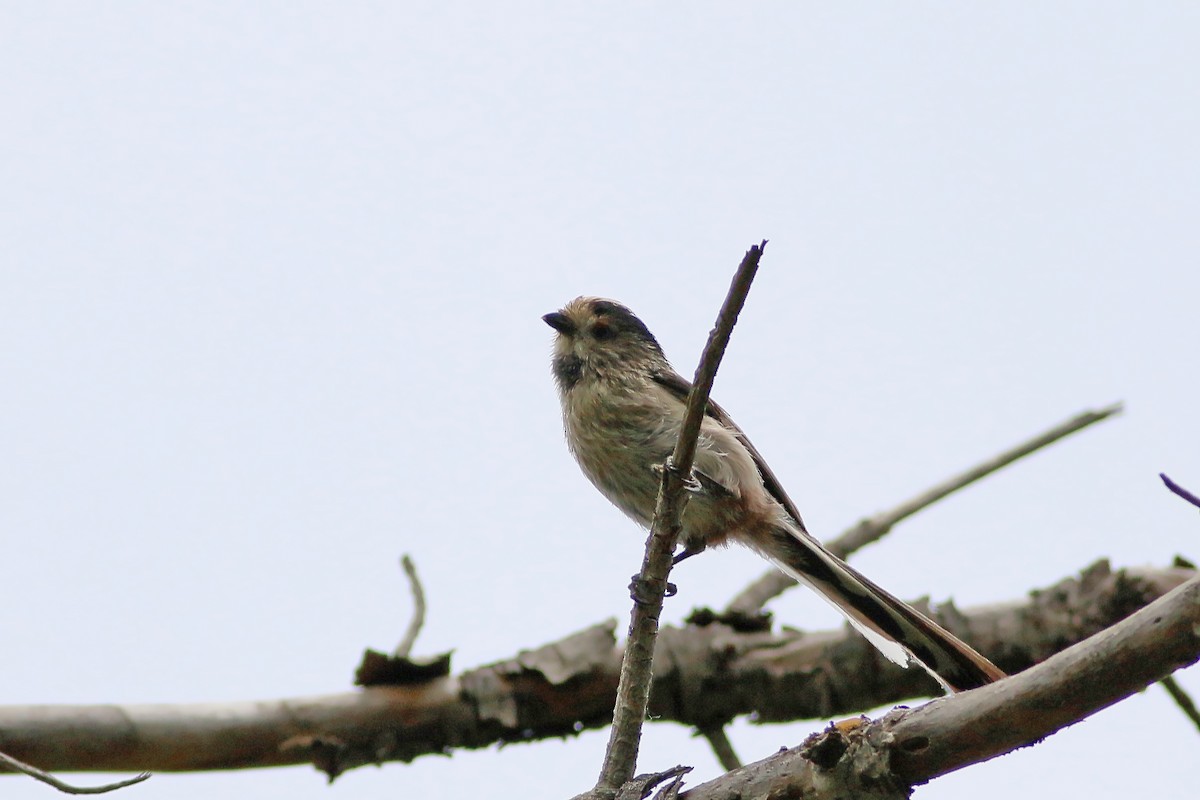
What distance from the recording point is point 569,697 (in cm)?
521

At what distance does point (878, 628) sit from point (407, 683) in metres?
2.16

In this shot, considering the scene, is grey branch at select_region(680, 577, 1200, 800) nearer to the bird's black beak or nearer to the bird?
the bird

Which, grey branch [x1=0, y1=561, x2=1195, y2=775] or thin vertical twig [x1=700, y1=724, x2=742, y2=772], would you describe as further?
thin vertical twig [x1=700, y1=724, x2=742, y2=772]

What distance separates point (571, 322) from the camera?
5.54m

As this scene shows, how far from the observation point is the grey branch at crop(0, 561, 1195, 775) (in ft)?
15.1

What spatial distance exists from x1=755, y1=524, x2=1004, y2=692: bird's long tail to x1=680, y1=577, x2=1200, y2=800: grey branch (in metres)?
0.88

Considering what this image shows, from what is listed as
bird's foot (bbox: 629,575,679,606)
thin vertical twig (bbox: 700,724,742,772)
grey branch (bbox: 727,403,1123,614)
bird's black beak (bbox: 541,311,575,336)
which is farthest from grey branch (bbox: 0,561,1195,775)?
bird's foot (bbox: 629,575,679,606)

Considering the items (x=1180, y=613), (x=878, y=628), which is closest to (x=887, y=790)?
(x=1180, y=613)

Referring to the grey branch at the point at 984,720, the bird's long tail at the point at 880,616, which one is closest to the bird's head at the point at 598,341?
the bird's long tail at the point at 880,616

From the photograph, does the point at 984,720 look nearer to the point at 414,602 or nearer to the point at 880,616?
the point at 880,616

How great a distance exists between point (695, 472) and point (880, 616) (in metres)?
0.88

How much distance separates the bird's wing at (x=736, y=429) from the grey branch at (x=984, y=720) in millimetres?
2309

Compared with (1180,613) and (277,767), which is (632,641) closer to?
(1180,613)

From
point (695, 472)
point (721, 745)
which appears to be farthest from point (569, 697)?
point (695, 472)
